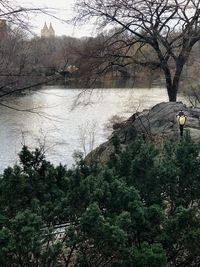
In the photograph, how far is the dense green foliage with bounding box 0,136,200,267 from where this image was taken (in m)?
3.17

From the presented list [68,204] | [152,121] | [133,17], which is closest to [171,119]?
[152,121]

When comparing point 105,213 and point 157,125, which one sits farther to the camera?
point 157,125

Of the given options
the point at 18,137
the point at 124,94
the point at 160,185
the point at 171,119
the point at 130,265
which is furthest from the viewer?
the point at 124,94

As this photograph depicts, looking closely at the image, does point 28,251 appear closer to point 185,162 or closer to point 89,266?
point 89,266

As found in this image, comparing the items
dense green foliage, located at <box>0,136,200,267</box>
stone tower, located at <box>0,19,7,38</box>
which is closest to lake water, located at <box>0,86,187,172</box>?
stone tower, located at <box>0,19,7,38</box>

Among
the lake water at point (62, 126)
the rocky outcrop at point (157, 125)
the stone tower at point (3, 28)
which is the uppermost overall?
the stone tower at point (3, 28)

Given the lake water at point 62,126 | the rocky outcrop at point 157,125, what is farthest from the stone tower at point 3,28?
the lake water at point 62,126

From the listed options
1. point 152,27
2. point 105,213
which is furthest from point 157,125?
point 105,213

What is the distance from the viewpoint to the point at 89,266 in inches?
134

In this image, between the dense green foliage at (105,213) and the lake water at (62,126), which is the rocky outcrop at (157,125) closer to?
the lake water at (62,126)

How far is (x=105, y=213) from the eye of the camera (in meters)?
3.62

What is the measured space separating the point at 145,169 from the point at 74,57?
10938mm

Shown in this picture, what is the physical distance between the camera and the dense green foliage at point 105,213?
3.17m

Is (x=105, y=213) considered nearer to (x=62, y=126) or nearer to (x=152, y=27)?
(x=152, y=27)
